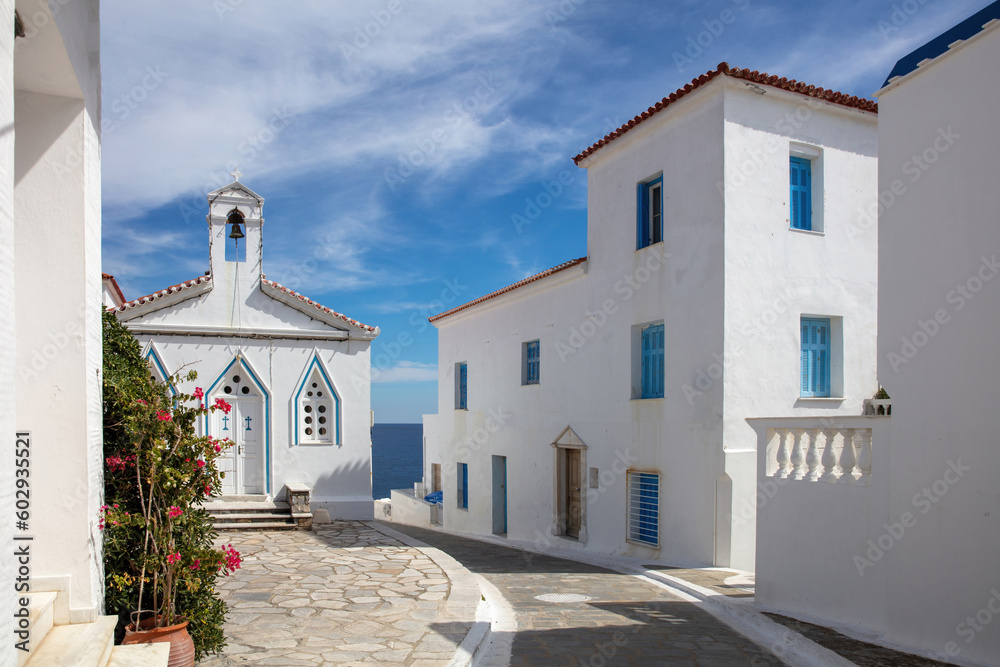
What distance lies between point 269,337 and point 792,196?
35.6 feet

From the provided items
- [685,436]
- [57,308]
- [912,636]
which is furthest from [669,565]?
[57,308]

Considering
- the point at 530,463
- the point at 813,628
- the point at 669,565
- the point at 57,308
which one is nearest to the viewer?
the point at 57,308

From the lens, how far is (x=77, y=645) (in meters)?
4.69

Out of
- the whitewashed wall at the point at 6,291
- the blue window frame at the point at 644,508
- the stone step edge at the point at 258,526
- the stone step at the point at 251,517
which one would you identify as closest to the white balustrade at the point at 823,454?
the blue window frame at the point at 644,508

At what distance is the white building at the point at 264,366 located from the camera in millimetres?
15258

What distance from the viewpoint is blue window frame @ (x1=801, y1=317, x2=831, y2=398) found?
13.8m

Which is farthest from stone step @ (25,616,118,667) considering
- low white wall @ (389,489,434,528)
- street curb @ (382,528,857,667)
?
low white wall @ (389,489,434,528)

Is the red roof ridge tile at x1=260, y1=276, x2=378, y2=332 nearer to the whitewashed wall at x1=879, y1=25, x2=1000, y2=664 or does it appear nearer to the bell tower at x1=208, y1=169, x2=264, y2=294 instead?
the bell tower at x1=208, y1=169, x2=264, y2=294

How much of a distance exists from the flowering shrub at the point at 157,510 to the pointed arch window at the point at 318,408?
9.79 metres

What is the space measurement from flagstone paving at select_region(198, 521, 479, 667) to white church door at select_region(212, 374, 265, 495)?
3.24m

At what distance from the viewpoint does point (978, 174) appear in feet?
21.7

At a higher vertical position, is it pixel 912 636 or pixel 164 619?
pixel 164 619

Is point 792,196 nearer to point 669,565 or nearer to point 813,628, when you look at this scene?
point 669,565

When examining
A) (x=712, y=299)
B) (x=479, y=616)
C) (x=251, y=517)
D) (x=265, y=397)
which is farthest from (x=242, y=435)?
(x=712, y=299)
